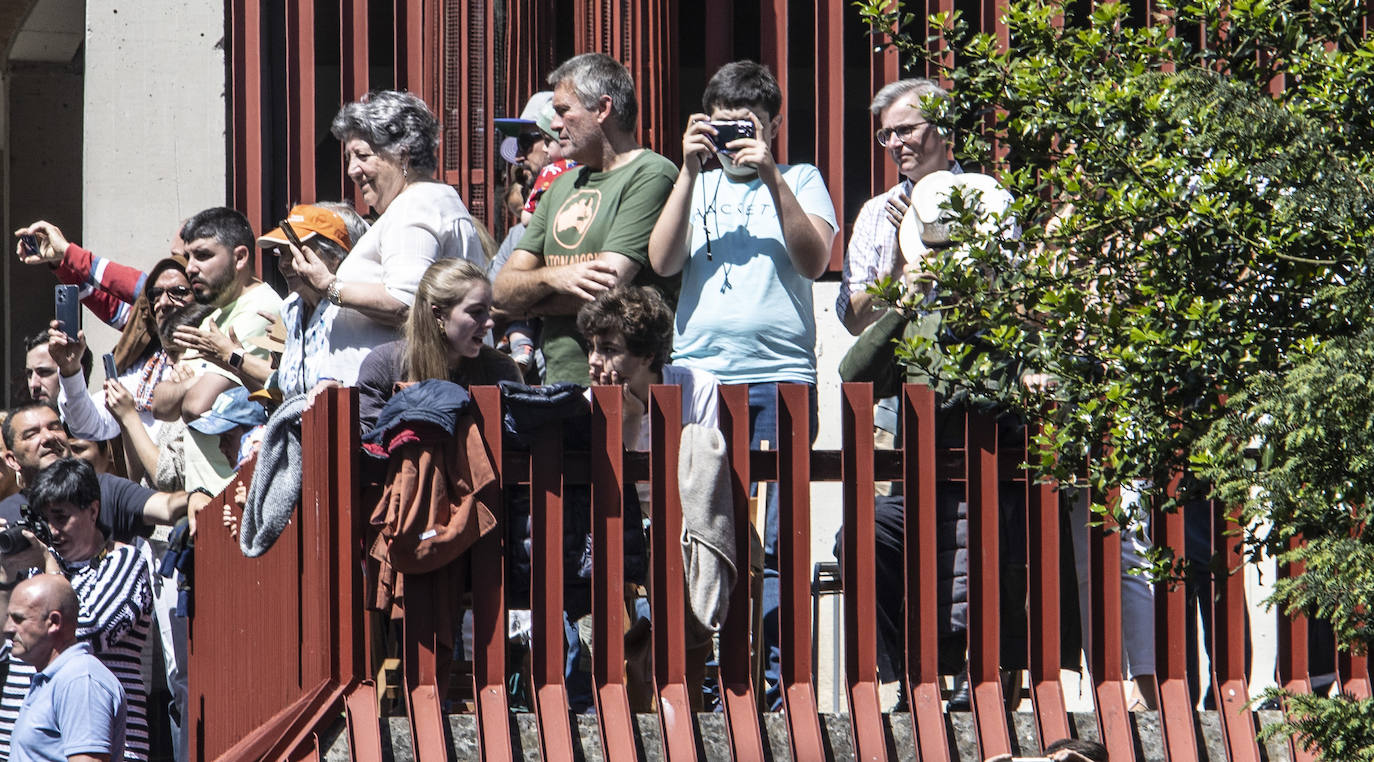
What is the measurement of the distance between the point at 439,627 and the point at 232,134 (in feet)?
15.5

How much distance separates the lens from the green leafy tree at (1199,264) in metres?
3.89

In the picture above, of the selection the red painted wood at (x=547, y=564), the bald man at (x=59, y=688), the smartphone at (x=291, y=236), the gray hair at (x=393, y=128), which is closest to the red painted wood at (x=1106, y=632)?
the red painted wood at (x=547, y=564)

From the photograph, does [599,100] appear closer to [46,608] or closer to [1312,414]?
[46,608]

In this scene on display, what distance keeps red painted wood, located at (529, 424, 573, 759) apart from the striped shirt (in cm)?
230

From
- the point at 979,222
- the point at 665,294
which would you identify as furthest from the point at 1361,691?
the point at 665,294

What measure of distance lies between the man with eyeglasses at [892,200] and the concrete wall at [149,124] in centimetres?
384

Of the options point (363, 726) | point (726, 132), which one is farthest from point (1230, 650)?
point (363, 726)

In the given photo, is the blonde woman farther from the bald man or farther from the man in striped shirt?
the man in striped shirt

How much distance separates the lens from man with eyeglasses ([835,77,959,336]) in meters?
6.70

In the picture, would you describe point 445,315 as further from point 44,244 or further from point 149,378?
point 44,244

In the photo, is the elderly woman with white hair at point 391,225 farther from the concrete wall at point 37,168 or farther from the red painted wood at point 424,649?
the concrete wall at point 37,168

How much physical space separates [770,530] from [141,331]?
119 inches

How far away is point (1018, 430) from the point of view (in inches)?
218

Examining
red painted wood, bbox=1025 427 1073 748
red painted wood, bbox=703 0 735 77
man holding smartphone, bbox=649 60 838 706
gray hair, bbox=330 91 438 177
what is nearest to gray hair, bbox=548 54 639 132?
man holding smartphone, bbox=649 60 838 706
